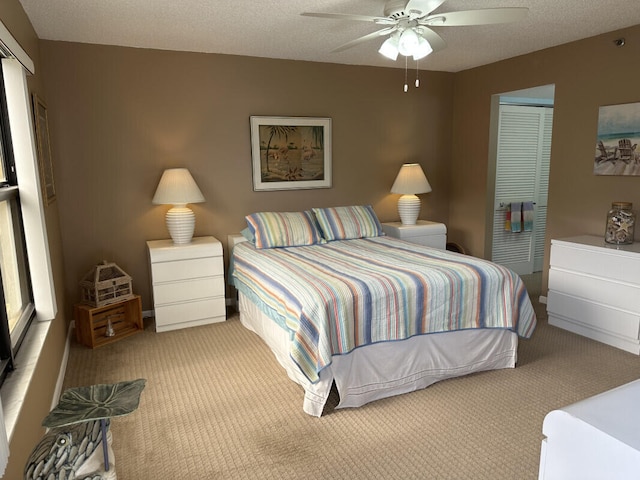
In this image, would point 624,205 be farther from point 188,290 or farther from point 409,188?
point 188,290

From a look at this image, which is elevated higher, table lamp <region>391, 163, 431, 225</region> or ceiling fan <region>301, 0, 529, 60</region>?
ceiling fan <region>301, 0, 529, 60</region>

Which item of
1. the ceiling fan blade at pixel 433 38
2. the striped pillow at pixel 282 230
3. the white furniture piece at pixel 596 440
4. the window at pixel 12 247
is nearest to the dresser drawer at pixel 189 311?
the striped pillow at pixel 282 230

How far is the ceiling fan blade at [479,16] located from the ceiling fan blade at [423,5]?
0.07m

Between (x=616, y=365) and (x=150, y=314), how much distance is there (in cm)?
375

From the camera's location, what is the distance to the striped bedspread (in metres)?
2.50

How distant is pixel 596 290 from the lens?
3428mm

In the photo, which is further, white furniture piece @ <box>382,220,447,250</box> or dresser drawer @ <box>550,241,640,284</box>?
white furniture piece @ <box>382,220,447,250</box>

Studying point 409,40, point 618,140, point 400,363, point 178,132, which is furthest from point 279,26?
point 618,140

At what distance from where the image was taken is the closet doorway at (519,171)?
4.99m

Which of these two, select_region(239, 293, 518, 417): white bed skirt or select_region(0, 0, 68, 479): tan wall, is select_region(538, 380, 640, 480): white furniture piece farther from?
select_region(239, 293, 518, 417): white bed skirt

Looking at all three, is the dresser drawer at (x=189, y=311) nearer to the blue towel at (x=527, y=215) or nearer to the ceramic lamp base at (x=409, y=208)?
the ceramic lamp base at (x=409, y=208)

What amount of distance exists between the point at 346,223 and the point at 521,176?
2368mm

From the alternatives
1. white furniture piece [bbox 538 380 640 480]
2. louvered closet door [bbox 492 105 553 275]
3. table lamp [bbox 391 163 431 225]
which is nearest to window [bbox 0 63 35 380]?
white furniture piece [bbox 538 380 640 480]

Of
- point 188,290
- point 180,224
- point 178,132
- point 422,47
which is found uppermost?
point 422,47
